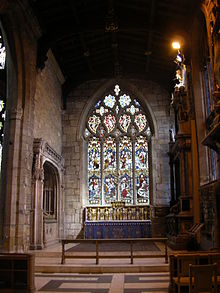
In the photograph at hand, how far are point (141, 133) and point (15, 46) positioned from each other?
7.41 m

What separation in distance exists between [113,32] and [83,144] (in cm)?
523

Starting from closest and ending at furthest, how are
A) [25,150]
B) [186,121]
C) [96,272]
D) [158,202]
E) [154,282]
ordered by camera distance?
[154,282]
[96,272]
[25,150]
[186,121]
[158,202]

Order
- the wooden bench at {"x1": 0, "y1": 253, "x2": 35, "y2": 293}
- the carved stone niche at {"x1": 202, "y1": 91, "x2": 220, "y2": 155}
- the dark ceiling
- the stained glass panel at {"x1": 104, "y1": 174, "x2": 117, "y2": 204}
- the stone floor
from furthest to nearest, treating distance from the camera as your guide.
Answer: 1. the stained glass panel at {"x1": 104, "y1": 174, "x2": 117, "y2": 204}
2. the dark ceiling
3. the carved stone niche at {"x1": 202, "y1": 91, "x2": 220, "y2": 155}
4. the stone floor
5. the wooden bench at {"x1": 0, "y1": 253, "x2": 35, "y2": 293}

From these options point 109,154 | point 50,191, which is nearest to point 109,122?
point 109,154

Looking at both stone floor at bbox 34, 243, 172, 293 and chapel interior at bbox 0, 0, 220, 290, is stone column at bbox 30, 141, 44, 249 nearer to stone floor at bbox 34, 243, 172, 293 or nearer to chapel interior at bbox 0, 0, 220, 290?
chapel interior at bbox 0, 0, 220, 290

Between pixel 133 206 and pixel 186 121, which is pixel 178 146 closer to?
pixel 186 121

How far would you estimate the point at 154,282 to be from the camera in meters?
6.70

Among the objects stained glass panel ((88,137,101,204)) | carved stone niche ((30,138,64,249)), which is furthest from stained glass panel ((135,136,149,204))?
carved stone niche ((30,138,64,249))

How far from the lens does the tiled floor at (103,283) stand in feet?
20.0

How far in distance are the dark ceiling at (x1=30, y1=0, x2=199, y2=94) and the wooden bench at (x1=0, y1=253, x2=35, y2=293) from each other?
734cm

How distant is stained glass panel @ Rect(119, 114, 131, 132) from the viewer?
16.1 meters

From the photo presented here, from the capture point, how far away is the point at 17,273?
5.99 meters

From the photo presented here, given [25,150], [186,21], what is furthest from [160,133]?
[25,150]

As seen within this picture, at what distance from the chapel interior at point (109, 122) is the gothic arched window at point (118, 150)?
0.05 m
